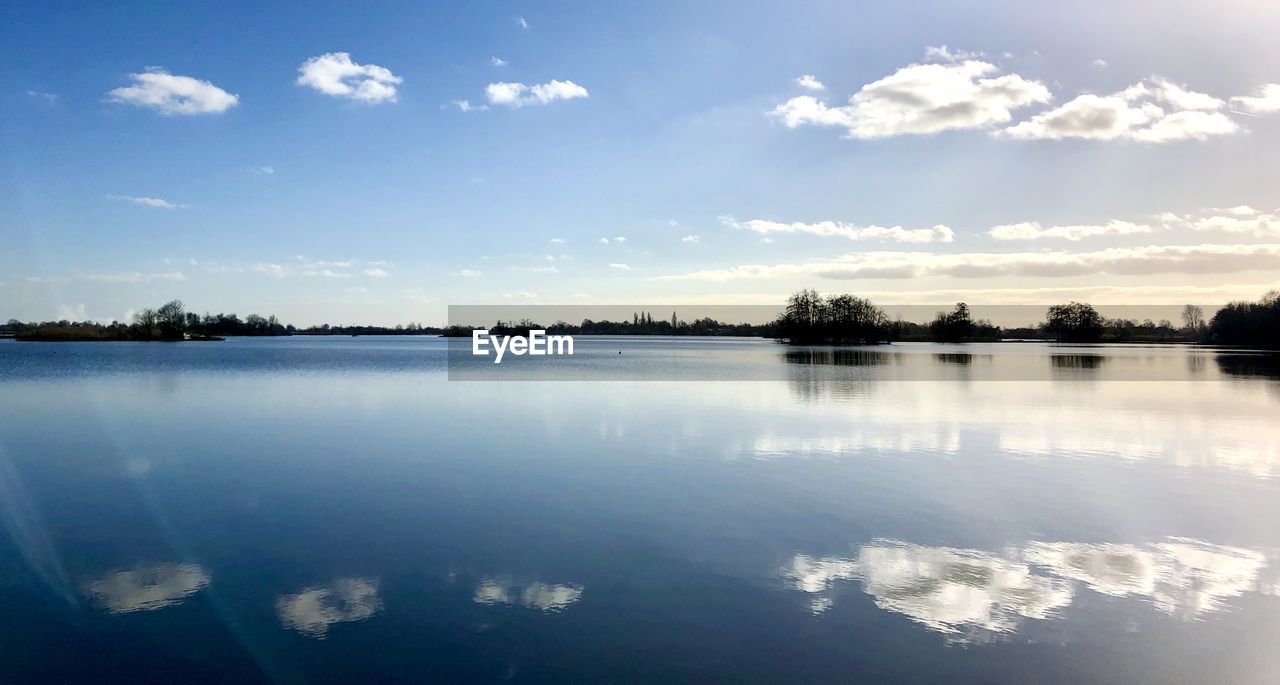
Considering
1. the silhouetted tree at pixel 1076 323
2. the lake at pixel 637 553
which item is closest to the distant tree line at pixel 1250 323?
the silhouetted tree at pixel 1076 323

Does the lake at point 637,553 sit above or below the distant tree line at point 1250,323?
below

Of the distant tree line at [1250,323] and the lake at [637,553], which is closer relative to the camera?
the lake at [637,553]

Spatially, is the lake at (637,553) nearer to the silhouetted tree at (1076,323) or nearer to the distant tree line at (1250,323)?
the distant tree line at (1250,323)

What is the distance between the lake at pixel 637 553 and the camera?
536 cm

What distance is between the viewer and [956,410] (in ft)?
68.8

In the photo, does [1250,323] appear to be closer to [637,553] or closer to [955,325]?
[955,325]

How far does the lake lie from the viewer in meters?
5.36

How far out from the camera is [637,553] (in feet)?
25.1

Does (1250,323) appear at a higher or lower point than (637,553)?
higher

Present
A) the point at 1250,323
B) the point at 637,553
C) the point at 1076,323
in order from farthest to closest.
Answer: the point at 1076,323 < the point at 1250,323 < the point at 637,553

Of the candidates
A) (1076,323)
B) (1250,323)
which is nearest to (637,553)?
(1250,323)

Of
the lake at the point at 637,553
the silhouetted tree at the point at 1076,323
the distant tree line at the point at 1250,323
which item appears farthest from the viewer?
the silhouetted tree at the point at 1076,323

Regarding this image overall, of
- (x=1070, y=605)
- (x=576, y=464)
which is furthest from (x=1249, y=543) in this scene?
(x=576, y=464)

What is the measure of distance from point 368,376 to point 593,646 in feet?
104
